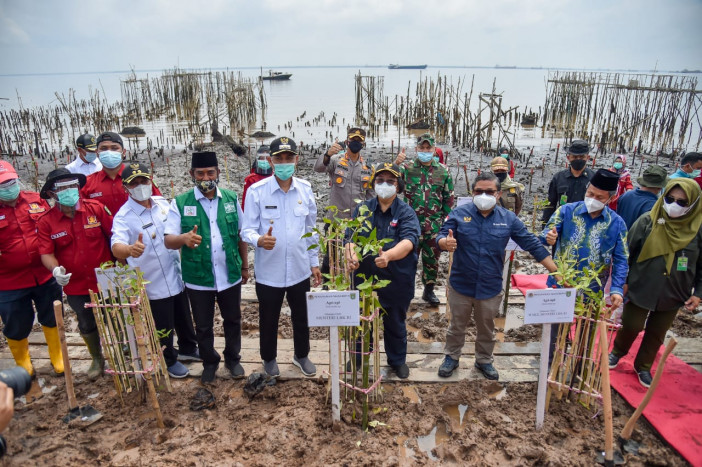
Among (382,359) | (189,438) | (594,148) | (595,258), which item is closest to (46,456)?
(189,438)

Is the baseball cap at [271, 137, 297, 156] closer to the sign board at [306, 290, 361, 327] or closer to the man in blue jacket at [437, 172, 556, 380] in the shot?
the sign board at [306, 290, 361, 327]

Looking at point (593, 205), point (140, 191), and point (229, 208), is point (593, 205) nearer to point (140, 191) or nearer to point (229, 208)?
point (229, 208)

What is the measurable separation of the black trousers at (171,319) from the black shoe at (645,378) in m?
3.97

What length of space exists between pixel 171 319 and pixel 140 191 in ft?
3.70

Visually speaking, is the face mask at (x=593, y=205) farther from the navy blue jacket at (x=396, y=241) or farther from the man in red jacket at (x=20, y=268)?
the man in red jacket at (x=20, y=268)

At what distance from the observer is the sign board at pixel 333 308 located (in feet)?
8.87

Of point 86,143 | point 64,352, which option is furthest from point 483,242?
point 86,143

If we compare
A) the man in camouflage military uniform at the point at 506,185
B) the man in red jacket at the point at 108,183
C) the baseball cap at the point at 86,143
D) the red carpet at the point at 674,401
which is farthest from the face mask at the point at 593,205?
the baseball cap at the point at 86,143

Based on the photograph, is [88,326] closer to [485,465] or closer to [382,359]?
[382,359]

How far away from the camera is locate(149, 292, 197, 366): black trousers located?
3488mm

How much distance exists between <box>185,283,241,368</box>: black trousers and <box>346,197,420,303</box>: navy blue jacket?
115 centimetres

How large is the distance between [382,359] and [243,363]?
1.28 m

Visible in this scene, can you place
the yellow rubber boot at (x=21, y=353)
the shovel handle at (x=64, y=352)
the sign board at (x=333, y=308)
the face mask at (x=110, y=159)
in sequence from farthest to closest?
the face mask at (x=110, y=159) < the yellow rubber boot at (x=21, y=353) < the shovel handle at (x=64, y=352) < the sign board at (x=333, y=308)

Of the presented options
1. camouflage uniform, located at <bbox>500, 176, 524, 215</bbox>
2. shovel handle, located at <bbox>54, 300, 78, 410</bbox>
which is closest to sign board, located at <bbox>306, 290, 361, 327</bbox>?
shovel handle, located at <bbox>54, 300, 78, 410</bbox>
